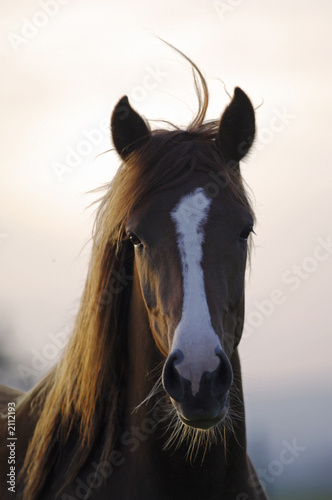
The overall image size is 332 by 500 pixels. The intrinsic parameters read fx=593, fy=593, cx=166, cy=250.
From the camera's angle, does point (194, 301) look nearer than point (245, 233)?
Yes

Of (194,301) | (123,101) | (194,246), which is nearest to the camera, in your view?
(194,301)

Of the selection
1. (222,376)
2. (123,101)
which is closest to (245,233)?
(222,376)

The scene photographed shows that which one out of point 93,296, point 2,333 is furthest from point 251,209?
point 2,333

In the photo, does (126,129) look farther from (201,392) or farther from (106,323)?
(201,392)

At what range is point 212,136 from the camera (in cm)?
365

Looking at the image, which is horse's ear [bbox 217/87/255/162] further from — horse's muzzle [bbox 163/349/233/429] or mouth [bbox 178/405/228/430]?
mouth [bbox 178/405/228/430]

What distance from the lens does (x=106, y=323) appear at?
11.2ft

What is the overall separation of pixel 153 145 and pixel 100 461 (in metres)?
1.84

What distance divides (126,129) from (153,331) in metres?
1.27

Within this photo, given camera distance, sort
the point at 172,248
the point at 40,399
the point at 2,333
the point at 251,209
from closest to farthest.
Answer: the point at 172,248, the point at 251,209, the point at 40,399, the point at 2,333

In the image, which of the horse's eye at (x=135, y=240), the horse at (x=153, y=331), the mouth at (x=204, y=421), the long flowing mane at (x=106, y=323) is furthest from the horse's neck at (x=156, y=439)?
the mouth at (x=204, y=421)

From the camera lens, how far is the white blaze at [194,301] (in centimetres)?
251

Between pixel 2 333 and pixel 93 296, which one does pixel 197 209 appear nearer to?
pixel 93 296

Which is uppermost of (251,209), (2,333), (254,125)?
(254,125)
